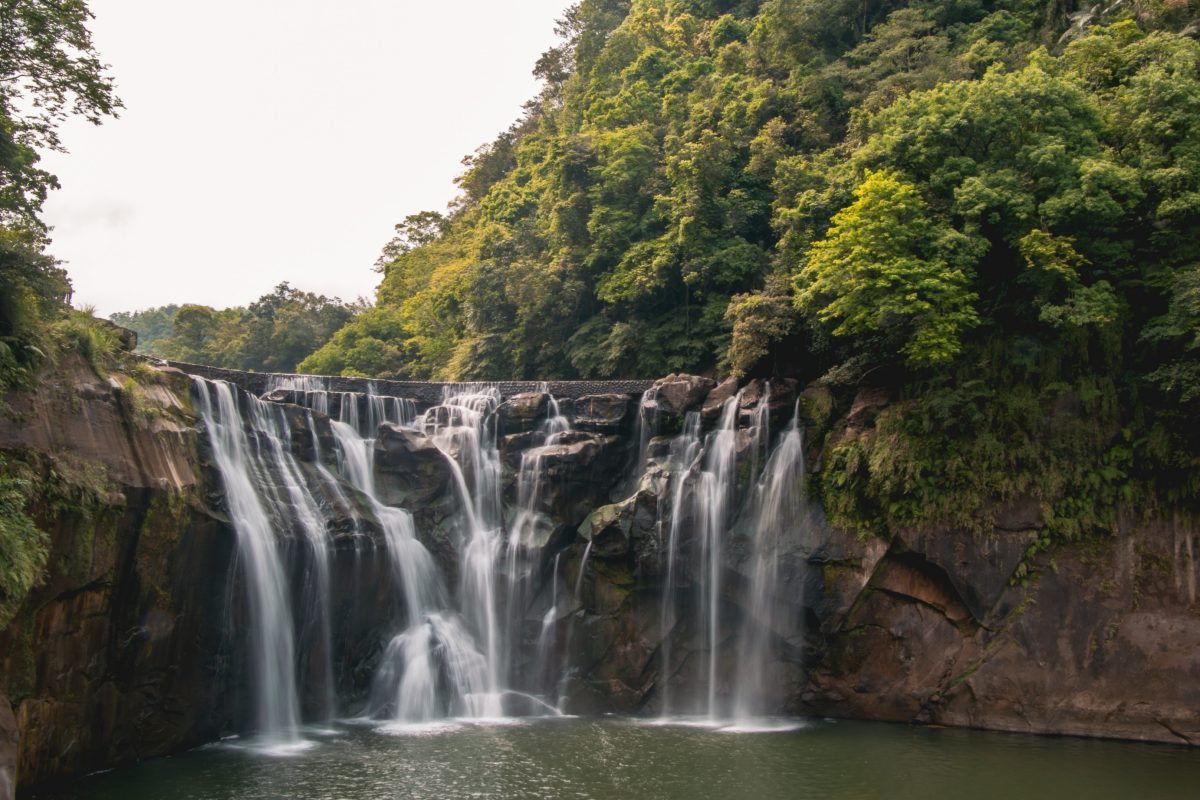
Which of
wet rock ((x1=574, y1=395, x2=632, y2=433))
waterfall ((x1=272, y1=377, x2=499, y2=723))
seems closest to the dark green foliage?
waterfall ((x1=272, y1=377, x2=499, y2=723))

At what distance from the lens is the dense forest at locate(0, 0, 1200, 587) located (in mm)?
17891

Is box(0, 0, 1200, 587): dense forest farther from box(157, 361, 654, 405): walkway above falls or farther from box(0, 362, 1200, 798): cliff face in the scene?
box(157, 361, 654, 405): walkway above falls

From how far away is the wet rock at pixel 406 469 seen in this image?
73.5 feet

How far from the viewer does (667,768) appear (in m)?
15.4

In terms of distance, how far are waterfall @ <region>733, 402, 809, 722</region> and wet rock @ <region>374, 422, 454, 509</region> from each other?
8.33m

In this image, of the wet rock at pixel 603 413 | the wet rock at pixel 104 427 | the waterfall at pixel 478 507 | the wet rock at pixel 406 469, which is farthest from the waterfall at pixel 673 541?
the wet rock at pixel 104 427

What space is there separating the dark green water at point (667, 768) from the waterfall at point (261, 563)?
46.4 inches

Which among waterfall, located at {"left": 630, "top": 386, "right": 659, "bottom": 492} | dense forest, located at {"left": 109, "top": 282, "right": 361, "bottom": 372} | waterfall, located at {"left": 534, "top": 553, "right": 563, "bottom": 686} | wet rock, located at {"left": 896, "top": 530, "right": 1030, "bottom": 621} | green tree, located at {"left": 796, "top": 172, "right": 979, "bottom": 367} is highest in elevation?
dense forest, located at {"left": 109, "top": 282, "right": 361, "bottom": 372}

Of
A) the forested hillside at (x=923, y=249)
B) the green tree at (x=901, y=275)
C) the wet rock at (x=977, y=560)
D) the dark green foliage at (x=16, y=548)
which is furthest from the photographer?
the green tree at (x=901, y=275)

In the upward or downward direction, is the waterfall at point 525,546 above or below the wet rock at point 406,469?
below

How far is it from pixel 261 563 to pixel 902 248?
15774 millimetres

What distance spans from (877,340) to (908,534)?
185 inches

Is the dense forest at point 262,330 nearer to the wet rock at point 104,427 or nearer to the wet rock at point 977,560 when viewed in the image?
the wet rock at point 104,427

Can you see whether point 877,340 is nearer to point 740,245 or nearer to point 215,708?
point 740,245
